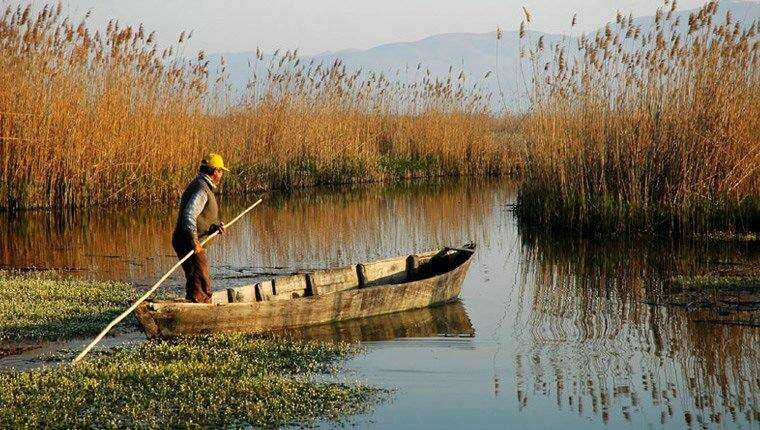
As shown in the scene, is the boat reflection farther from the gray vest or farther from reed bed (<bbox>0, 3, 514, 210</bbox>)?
reed bed (<bbox>0, 3, 514, 210</bbox>)

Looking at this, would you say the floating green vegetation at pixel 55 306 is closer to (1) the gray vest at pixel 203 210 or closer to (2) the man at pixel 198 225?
(2) the man at pixel 198 225

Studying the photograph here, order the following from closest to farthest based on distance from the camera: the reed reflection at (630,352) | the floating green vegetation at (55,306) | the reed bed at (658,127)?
the reed reflection at (630,352) → the floating green vegetation at (55,306) → the reed bed at (658,127)

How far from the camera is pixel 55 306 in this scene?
1103cm

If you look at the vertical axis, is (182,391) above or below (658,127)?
below

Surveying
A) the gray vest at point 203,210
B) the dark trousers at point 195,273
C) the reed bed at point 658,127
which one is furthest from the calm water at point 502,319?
the gray vest at point 203,210

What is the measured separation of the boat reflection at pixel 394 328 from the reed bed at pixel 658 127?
595 cm

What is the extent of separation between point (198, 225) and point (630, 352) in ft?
15.0

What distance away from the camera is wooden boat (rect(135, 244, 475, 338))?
9.65 meters

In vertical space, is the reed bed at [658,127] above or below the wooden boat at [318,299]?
above

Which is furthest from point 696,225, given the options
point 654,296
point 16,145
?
point 16,145

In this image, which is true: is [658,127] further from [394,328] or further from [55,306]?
[55,306]

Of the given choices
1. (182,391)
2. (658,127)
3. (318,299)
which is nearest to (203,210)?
(318,299)

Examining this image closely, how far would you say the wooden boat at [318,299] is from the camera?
965 centimetres

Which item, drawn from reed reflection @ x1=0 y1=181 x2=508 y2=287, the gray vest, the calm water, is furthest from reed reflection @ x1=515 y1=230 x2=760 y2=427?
reed reflection @ x1=0 y1=181 x2=508 y2=287
